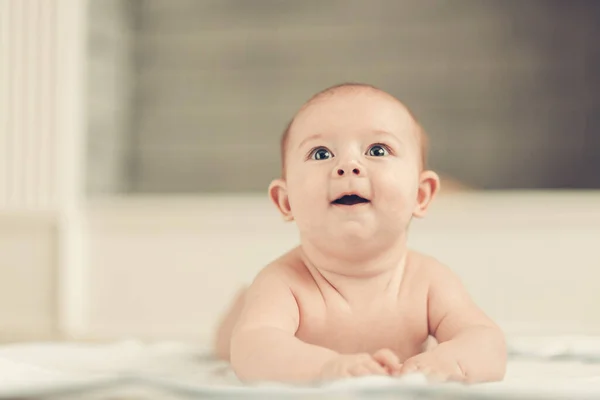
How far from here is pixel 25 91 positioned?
7.37 feet

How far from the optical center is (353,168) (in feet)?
2.54

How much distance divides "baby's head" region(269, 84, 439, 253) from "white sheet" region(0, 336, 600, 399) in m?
0.18

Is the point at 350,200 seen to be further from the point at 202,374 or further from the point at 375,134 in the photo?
the point at 202,374

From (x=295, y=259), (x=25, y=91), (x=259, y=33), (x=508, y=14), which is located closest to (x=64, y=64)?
(x=25, y=91)

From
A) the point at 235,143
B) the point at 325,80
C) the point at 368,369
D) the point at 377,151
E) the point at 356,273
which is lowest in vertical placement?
the point at 368,369

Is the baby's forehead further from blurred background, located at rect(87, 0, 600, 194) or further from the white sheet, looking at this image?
blurred background, located at rect(87, 0, 600, 194)

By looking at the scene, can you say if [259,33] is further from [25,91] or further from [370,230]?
[370,230]

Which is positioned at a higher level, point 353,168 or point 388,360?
point 353,168

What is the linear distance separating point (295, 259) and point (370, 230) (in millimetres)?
117

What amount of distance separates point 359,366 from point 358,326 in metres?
0.18

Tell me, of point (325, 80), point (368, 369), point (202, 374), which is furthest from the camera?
point (325, 80)

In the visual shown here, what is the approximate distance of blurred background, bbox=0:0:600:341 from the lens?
2.06 m

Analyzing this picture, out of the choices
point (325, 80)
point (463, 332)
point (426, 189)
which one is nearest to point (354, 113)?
point (426, 189)

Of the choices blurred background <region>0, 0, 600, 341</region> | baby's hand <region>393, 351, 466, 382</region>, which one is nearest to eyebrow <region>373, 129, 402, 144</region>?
baby's hand <region>393, 351, 466, 382</region>
